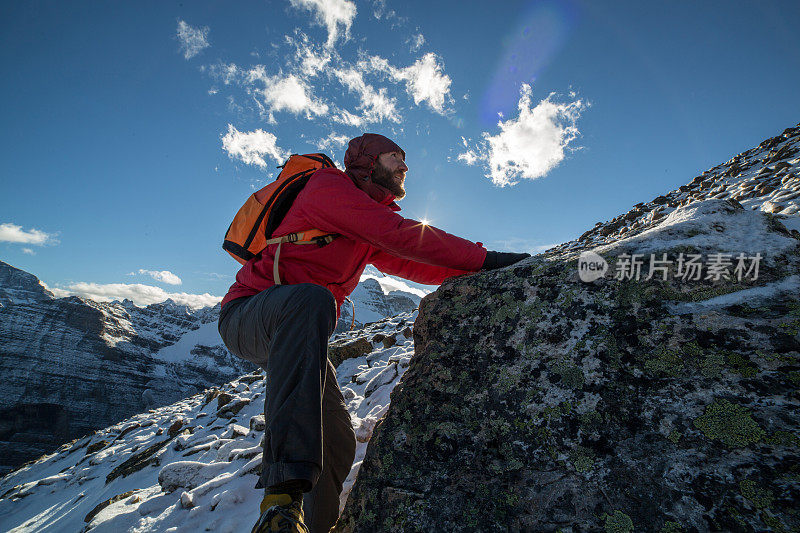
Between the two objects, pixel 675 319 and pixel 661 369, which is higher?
pixel 675 319

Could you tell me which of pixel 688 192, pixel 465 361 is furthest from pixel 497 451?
pixel 688 192

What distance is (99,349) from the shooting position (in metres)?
134

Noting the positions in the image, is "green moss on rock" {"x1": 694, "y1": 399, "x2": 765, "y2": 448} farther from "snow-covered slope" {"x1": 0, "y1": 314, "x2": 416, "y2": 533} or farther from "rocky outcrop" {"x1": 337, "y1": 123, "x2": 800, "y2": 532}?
"snow-covered slope" {"x1": 0, "y1": 314, "x2": 416, "y2": 533}

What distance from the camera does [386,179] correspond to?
12.7 feet

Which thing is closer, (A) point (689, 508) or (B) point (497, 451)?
(A) point (689, 508)

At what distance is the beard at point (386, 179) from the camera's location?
3846mm

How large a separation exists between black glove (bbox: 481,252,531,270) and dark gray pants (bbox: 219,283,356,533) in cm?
159

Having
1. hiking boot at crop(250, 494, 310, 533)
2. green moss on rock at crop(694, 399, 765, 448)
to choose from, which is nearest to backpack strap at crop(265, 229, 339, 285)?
hiking boot at crop(250, 494, 310, 533)

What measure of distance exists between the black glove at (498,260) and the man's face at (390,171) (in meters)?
1.40

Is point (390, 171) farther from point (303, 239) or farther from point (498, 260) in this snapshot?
point (498, 260)

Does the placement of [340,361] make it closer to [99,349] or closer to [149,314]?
[99,349]

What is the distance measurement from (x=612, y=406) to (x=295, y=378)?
1833 mm

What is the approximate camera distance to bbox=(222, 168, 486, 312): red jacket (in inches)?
112

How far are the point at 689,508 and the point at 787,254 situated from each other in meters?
1.84
